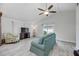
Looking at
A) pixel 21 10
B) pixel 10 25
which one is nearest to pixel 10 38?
pixel 10 25

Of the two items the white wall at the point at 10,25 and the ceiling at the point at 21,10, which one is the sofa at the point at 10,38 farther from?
the ceiling at the point at 21,10

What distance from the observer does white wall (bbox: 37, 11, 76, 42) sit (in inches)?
253

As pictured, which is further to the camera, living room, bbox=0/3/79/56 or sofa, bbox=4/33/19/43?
sofa, bbox=4/33/19/43

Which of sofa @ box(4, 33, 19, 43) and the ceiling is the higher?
the ceiling

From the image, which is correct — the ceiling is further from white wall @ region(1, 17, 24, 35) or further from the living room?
white wall @ region(1, 17, 24, 35)

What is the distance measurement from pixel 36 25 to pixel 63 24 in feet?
6.62

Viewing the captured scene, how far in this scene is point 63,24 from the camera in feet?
22.6

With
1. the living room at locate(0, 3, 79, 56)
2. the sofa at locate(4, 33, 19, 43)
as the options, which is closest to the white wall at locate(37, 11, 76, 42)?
the living room at locate(0, 3, 79, 56)

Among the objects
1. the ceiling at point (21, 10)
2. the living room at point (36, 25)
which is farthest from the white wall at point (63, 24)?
the ceiling at point (21, 10)

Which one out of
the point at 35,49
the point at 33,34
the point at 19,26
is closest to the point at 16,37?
the point at 19,26

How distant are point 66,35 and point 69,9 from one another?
2.13 m

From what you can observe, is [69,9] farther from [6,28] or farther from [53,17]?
[6,28]

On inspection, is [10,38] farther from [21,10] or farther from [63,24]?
[63,24]

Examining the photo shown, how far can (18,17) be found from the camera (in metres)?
5.21
